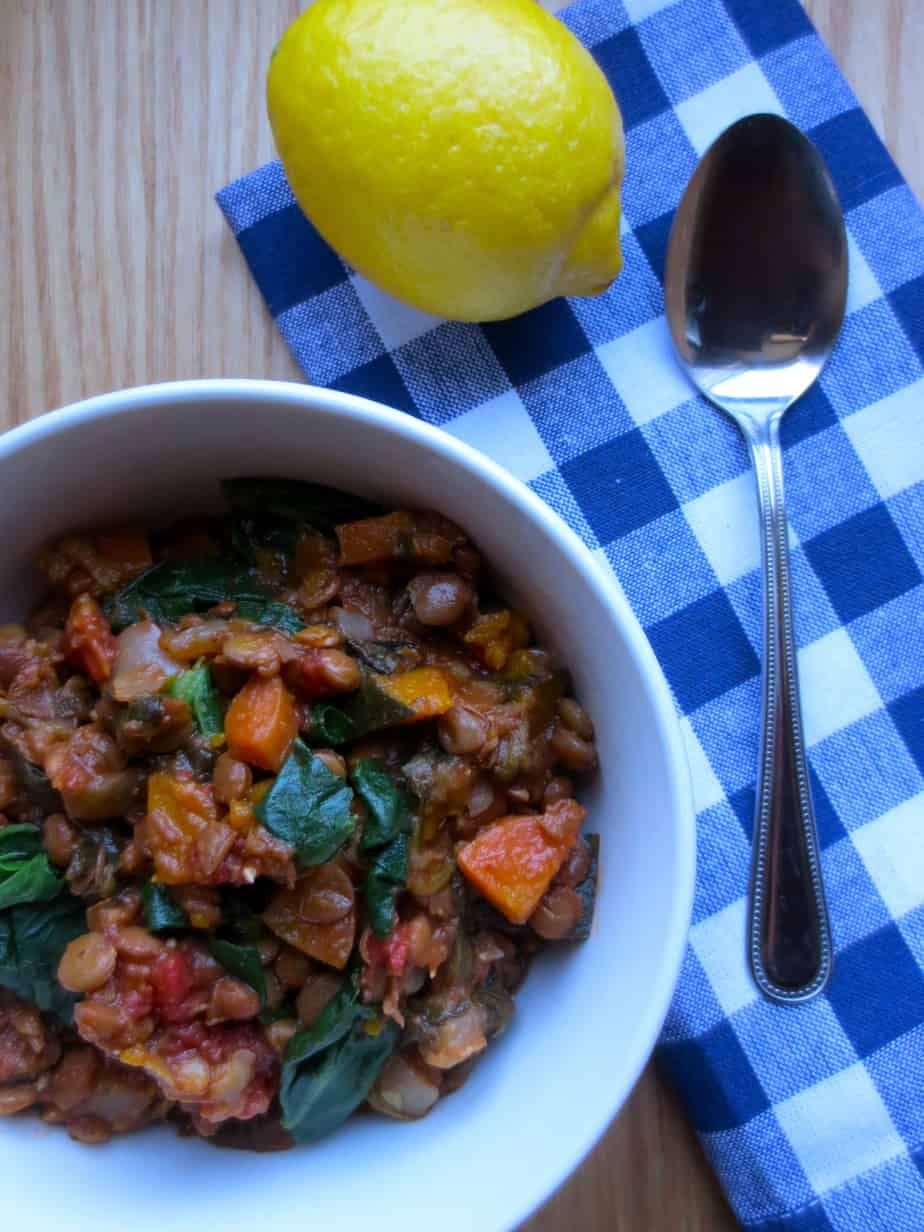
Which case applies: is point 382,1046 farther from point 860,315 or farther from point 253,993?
point 860,315

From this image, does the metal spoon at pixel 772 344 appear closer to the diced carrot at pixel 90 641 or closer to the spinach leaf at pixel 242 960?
the spinach leaf at pixel 242 960

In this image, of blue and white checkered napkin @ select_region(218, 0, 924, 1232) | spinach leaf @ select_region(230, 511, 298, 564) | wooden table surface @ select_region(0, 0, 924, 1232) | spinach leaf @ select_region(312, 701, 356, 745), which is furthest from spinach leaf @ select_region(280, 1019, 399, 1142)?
wooden table surface @ select_region(0, 0, 924, 1232)

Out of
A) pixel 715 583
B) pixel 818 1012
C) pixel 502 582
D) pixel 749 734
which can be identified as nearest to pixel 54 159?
pixel 502 582

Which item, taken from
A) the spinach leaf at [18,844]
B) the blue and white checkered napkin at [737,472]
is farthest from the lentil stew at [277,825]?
the blue and white checkered napkin at [737,472]

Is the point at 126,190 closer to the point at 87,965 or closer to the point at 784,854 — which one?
the point at 87,965

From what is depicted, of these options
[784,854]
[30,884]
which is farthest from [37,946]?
[784,854]

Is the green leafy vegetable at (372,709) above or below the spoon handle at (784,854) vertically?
above
